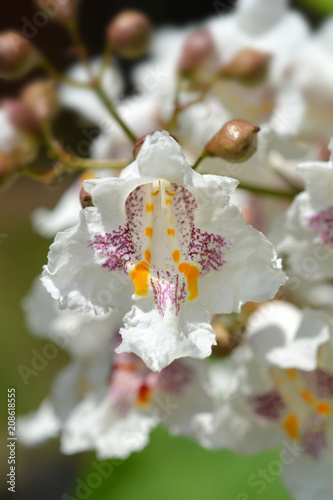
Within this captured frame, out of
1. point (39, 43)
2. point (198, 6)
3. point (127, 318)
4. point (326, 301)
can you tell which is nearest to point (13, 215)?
point (39, 43)

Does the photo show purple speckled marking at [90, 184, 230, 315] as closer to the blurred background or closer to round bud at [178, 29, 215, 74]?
round bud at [178, 29, 215, 74]

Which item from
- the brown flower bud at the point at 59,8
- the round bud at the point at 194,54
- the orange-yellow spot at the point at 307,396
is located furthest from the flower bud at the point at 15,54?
the orange-yellow spot at the point at 307,396

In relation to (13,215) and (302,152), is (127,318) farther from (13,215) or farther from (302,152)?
(13,215)

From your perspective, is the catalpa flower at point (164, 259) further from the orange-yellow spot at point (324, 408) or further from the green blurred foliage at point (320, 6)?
the green blurred foliage at point (320, 6)

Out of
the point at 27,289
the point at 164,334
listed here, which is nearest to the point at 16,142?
the point at 164,334

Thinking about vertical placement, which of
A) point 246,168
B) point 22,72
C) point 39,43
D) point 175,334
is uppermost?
point 22,72
